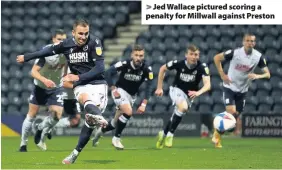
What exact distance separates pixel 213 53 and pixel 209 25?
49.1 inches

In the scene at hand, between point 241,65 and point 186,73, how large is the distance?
144 cm

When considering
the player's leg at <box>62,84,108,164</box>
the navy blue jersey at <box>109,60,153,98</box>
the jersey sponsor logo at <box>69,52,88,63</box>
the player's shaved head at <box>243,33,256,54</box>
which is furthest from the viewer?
the player's shaved head at <box>243,33,256,54</box>

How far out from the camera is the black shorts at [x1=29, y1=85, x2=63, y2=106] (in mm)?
14383

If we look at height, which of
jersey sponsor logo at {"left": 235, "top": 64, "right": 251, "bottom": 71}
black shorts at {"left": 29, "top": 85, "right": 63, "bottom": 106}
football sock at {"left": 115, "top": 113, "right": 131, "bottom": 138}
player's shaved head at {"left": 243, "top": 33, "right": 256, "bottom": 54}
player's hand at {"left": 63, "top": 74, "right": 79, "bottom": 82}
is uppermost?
player's shaved head at {"left": 243, "top": 33, "right": 256, "bottom": 54}

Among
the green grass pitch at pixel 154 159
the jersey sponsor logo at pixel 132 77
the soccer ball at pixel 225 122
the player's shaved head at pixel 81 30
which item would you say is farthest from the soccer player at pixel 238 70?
the player's shaved head at pixel 81 30

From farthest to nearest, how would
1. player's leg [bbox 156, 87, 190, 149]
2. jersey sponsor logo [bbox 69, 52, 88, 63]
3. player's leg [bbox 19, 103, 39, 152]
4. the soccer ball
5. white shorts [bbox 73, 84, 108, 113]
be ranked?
player's leg [bbox 156, 87, 190, 149] < the soccer ball < player's leg [bbox 19, 103, 39, 152] < jersey sponsor logo [bbox 69, 52, 88, 63] < white shorts [bbox 73, 84, 108, 113]

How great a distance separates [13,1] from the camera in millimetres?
26828

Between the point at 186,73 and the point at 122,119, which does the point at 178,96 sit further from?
the point at 122,119

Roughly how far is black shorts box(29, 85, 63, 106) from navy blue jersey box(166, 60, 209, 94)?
8.13ft

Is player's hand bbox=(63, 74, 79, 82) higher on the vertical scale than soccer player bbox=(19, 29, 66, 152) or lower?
higher

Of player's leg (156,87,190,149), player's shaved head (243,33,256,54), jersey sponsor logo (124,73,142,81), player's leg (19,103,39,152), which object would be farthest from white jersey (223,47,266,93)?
player's leg (19,103,39,152)

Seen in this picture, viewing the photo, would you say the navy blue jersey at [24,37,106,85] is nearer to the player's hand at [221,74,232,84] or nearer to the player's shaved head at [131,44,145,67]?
the player's shaved head at [131,44,145,67]

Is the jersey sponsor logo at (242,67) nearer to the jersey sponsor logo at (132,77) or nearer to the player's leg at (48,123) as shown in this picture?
the jersey sponsor logo at (132,77)

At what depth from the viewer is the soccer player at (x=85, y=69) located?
35.1 feet
